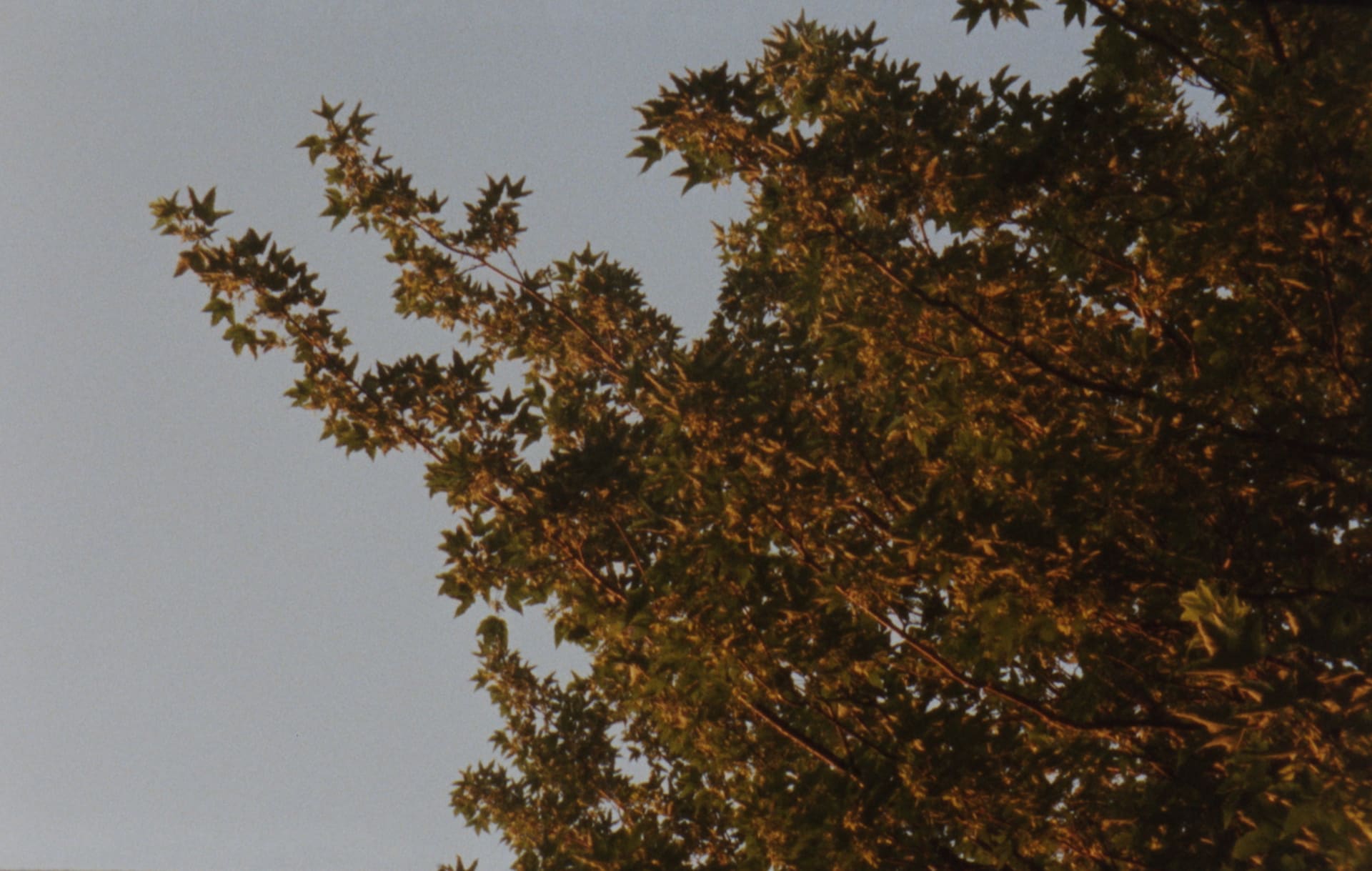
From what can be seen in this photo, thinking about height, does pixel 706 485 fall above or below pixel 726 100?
below

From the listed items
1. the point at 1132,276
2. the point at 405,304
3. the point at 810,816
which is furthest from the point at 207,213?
the point at 1132,276

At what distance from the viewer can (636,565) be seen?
6824 mm

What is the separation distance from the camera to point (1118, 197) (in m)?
5.66

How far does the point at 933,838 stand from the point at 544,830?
171 inches

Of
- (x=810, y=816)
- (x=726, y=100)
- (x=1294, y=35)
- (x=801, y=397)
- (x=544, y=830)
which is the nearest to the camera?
(x=1294, y=35)

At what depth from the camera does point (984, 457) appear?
20.1ft

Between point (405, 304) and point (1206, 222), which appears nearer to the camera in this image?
point (1206, 222)

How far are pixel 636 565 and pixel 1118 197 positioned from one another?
11.8 feet

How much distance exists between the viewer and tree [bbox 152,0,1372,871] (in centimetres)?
505

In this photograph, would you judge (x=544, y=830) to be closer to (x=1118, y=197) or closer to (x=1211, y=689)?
(x=1211, y=689)

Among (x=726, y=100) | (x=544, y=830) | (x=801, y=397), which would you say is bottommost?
(x=544, y=830)

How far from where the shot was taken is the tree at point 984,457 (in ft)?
16.6

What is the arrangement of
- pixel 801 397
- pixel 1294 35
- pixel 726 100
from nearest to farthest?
pixel 1294 35 → pixel 726 100 → pixel 801 397

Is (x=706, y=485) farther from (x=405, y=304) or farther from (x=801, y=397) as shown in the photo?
(x=405, y=304)
